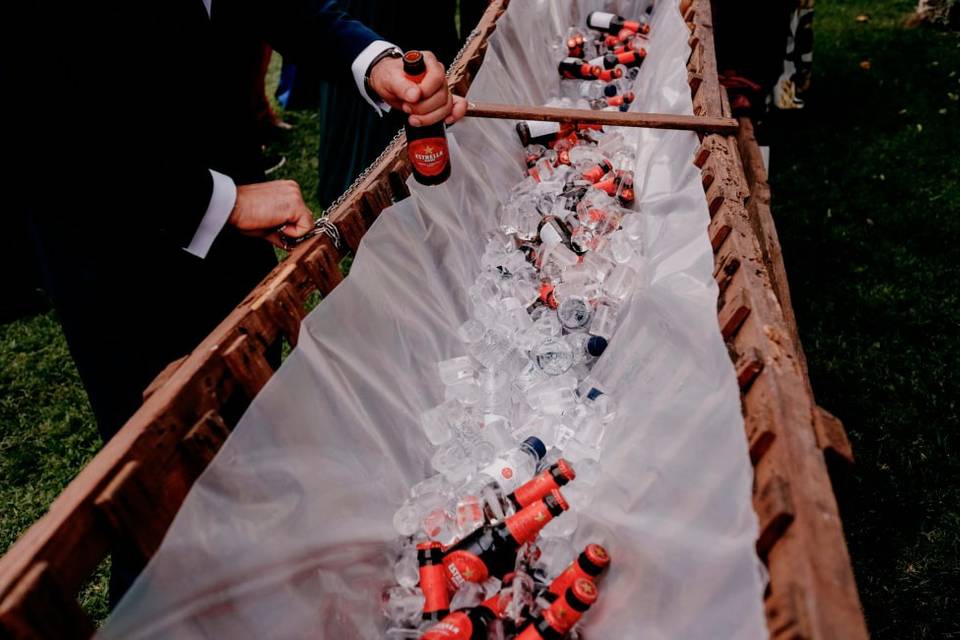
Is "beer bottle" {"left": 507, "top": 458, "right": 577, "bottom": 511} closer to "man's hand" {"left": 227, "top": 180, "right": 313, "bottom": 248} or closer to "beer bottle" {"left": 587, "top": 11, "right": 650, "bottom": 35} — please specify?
"man's hand" {"left": 227, "top": 180, "right": 313, "bottom": 248}

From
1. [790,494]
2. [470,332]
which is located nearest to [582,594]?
[790,494]

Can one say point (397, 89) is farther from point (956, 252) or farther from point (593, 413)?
point (956, 252)

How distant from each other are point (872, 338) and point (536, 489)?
2460 millimetres

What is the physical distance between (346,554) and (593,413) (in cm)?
92

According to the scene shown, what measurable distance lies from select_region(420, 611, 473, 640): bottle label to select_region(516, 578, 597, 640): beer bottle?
0.44 feet

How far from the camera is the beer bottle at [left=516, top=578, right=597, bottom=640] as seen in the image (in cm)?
140

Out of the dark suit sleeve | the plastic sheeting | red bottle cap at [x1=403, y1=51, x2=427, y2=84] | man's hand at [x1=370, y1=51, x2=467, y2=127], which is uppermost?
the dark suit sleeve

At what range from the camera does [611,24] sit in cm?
440

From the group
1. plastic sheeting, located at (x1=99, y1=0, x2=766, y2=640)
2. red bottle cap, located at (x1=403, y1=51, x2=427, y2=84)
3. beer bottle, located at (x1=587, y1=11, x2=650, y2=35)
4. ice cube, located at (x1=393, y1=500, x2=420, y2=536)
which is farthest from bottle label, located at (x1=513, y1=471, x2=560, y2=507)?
beer bottle, located at (x1=587, y1=11, x2=650, y2=35)

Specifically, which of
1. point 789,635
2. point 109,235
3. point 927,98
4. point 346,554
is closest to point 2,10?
point 109,235

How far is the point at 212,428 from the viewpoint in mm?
1412

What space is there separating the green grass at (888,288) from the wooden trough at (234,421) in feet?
4.74

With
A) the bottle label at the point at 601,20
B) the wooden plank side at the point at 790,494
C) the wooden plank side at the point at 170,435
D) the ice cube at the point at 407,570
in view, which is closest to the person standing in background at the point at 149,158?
the wooden plank side at the point at 170,435

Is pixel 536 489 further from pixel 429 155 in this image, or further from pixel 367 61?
pixel 367 61
